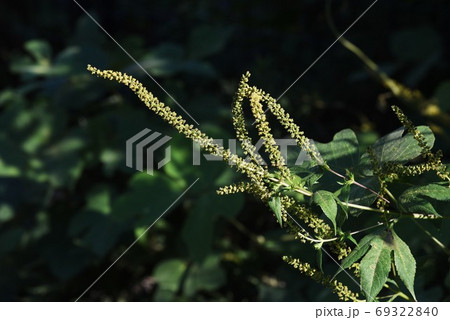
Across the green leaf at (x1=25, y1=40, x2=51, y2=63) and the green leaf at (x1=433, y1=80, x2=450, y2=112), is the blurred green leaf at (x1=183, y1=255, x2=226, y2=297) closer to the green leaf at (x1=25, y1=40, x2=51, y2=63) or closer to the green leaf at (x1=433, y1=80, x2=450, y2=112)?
the green leaf at (x1=433, y1=80, x2=450, y2=112)

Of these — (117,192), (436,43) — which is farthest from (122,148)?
(436,43)

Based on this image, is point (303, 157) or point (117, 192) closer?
point (303, 157)

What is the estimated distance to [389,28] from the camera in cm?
276

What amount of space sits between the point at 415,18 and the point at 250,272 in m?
1.28

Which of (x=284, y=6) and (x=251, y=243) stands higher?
(x=284, y=6)

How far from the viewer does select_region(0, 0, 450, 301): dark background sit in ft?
7.30

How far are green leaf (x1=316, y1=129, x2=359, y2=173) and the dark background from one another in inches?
43.2

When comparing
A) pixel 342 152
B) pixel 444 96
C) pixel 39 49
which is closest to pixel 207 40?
pixel 39 49

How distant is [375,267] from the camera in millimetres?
695

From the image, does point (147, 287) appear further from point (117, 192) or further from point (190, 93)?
point (190, 93)

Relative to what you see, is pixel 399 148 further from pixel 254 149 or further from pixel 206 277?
pixel 206 277

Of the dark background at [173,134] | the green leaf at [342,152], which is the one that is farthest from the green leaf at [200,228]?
the green leaf at [342,152]

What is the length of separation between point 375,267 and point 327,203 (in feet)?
0.28

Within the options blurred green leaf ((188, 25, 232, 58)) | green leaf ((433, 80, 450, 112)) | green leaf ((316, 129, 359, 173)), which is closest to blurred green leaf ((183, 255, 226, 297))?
blurred green leaf ((188, 25, 232, 58))
